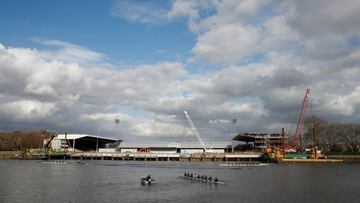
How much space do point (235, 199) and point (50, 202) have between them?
24070 mm

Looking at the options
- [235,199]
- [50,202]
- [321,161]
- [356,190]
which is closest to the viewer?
[50,202]

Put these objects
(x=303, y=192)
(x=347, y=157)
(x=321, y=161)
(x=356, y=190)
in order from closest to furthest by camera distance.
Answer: (x=303, y=192) < (x=356, y=190) < (x=321, y=161) < (x=347, y=157)

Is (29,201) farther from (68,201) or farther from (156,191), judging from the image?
(156,191)

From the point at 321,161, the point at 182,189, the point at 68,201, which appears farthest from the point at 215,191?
the point at 321,161

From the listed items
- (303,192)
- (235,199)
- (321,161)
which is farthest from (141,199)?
(321,161)

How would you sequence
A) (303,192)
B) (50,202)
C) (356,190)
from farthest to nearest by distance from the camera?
(356,190) → (303,192) → (50,202)

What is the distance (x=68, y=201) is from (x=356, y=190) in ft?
151

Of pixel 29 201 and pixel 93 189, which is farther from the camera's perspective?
pixel 93 189

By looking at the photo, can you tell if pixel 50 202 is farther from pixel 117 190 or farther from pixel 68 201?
pixel 117 190

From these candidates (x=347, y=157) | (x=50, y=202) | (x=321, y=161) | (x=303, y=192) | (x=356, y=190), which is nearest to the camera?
(x=50, y=202)

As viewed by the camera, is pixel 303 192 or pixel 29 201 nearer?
pixel 29 201

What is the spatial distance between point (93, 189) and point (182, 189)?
1458 cm

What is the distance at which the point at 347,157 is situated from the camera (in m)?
193

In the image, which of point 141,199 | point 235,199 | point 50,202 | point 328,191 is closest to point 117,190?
point 141,199
